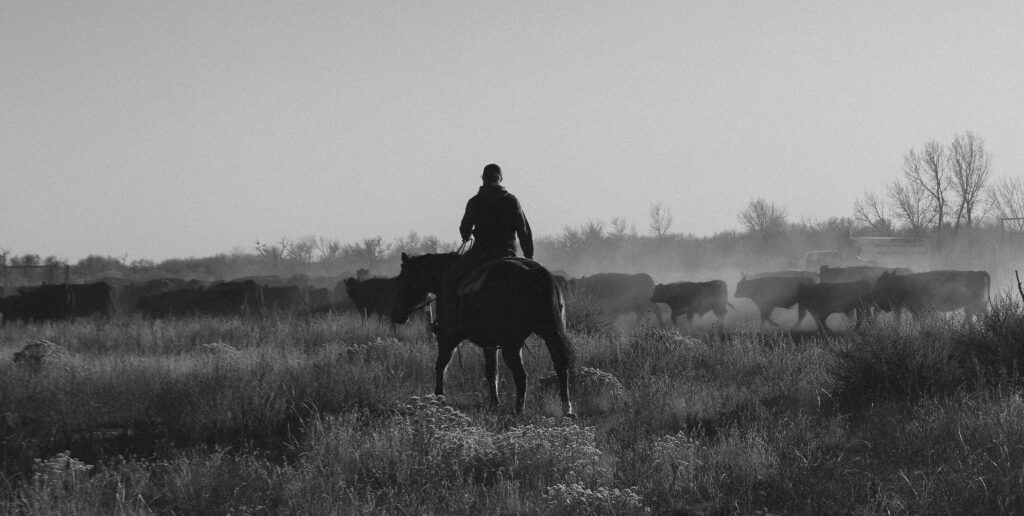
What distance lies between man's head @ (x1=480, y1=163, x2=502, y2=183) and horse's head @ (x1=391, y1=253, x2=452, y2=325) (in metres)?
1.01

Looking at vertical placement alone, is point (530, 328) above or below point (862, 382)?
above

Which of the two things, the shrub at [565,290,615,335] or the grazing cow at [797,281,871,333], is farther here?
the grazing cow at [797,281,871,333]

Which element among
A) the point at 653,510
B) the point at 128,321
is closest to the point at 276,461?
the point at 653,510

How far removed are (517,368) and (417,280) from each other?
5.95 ft

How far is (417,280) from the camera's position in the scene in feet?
32.9

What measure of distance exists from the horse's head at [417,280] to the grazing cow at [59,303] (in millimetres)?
17639

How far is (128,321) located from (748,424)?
19.3 meters

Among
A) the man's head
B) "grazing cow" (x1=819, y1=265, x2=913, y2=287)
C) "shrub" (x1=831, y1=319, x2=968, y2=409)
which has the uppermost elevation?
the man's head

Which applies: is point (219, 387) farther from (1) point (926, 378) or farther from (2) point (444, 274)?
(1) point (926, 378)

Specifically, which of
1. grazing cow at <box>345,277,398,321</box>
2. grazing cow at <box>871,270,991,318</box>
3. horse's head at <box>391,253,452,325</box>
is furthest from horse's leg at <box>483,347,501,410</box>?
grazing cow at <box>871,270,991,318</box>

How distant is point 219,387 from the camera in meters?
9.83

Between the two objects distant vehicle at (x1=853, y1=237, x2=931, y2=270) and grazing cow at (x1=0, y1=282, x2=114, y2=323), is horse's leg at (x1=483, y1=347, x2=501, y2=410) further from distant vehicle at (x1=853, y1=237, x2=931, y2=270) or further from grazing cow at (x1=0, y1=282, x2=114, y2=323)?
distant vehicle at (x1=853, y1=237, x2=931, y2=270)

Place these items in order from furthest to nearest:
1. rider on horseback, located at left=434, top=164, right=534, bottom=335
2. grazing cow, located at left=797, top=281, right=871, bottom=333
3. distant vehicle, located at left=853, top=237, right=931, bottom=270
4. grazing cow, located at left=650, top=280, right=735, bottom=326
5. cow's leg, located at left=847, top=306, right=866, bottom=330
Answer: distant vehicle, located at left=853, top=237, right=931, bottom=270 → grazing cow, located at left=650, top=280, right=735, bottom=326 → grazing cow, located at left=797, top=281, right=871, bottom=333 → cow's leg, located at left=847, top=306, right=866, bottom=330 → rider on horseback, located at left=434, top=164, right=534, bottom=335

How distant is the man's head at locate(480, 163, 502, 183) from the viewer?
964 cm
